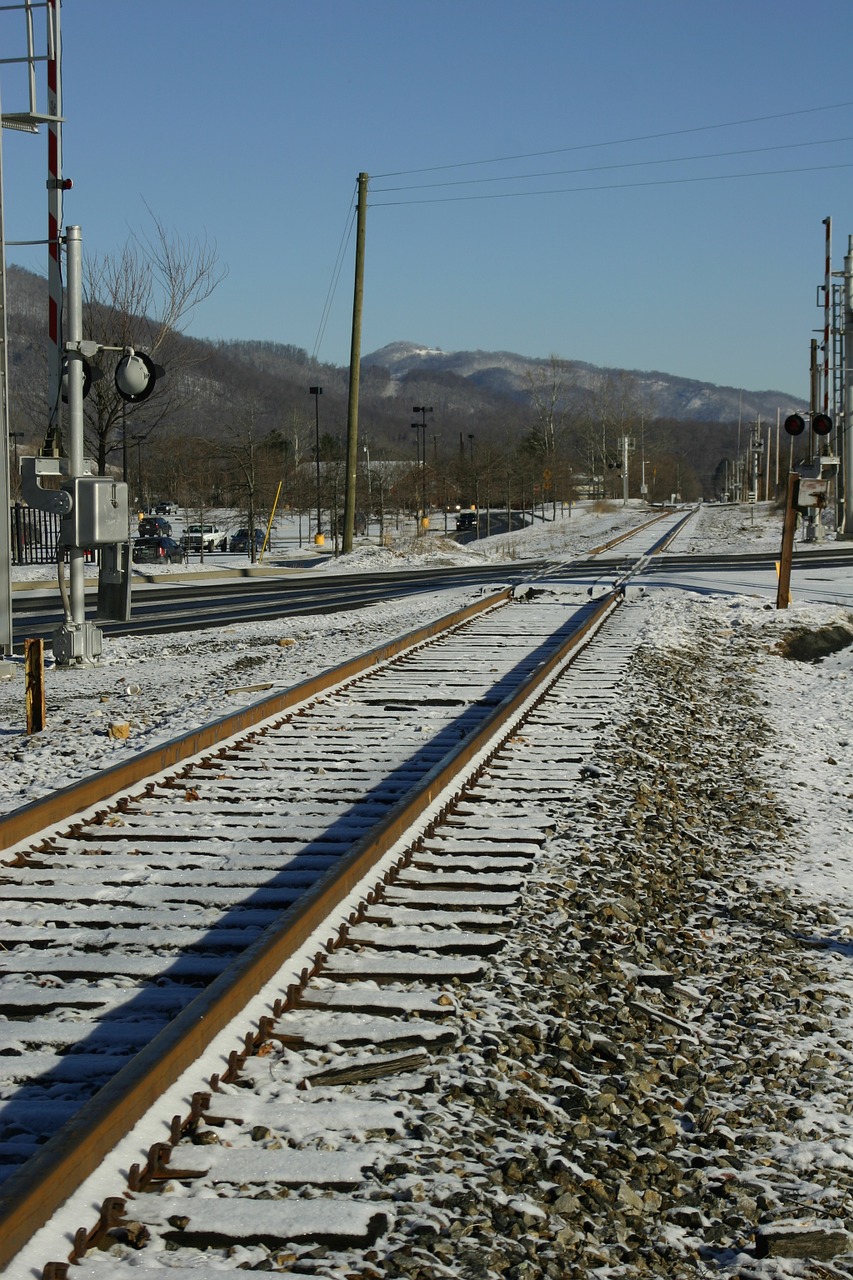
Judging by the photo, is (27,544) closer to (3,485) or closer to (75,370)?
(75,370)

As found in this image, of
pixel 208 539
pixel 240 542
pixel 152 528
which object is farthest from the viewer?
pixel 208 539

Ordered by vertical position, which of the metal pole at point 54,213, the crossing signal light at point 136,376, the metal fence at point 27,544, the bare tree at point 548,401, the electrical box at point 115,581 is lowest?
the electrical box at point 115,581

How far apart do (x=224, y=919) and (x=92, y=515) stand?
7741mm

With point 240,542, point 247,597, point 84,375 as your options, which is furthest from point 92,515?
point 240,542

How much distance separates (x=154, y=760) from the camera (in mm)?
8164

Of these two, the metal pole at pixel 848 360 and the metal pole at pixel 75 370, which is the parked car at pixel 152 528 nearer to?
the metal pole at pixel 848 360

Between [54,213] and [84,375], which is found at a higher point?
[54,213]

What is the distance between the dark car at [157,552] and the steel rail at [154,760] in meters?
29.9

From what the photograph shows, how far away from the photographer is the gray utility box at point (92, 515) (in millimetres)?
12484

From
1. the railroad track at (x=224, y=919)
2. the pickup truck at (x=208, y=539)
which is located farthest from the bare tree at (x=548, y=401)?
the railroad track at (x=224, y=919)

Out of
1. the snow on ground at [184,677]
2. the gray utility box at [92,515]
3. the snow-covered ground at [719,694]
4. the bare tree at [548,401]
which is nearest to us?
the snow-covered ground at [719,694]

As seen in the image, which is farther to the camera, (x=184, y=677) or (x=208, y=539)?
(x=208, y=539)

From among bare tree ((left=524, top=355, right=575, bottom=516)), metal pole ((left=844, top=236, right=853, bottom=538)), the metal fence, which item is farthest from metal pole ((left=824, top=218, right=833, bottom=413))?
bare tree ((left=524, top=355, right=575, bottom=516))

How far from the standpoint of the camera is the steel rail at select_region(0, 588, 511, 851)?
6738 mm
